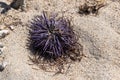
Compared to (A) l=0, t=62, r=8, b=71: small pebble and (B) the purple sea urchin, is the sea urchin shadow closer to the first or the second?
(B) the purple sea urchin

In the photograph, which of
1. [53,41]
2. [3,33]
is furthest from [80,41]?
[3,33]

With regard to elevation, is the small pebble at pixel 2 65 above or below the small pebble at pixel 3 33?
below

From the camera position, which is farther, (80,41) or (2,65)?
(80,41)

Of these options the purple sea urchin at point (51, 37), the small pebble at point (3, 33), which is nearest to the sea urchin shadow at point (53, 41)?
the purple sea urchin at point (51, 37)

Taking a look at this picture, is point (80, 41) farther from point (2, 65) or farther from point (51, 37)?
point (2, 65)

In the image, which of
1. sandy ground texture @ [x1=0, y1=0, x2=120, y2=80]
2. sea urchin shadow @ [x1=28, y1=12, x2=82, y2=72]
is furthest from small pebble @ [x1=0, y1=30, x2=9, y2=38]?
sea urchin shadow @ [x1=28, y1=12, x2=82, y2=72]

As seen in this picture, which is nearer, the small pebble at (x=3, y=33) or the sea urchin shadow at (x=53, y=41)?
the sea urchin shadow at (x=53, y=41)

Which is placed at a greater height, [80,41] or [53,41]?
[53,41]

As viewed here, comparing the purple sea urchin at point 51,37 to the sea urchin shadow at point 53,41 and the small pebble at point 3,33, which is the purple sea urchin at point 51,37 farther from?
the small pebble at point 3,33
